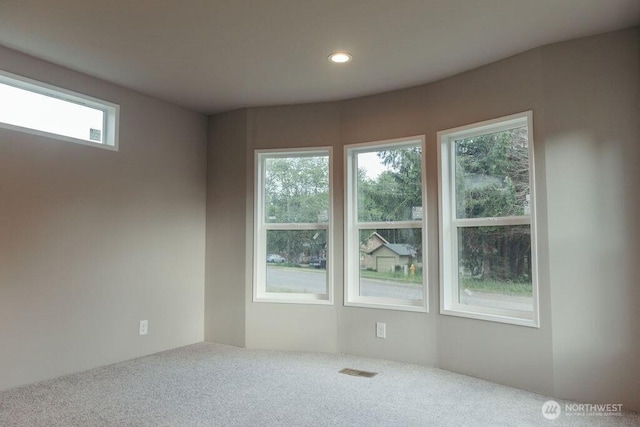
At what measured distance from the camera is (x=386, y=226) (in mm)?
3949

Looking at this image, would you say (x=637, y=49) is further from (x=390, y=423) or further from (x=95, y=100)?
(x=95, y=100)

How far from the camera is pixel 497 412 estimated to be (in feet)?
8.75

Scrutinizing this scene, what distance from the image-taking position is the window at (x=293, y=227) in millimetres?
4215

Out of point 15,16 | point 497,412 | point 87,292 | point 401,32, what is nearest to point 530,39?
point 401,32

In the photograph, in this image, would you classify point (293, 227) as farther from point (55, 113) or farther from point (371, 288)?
point (55, 113)

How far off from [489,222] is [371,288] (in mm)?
1244

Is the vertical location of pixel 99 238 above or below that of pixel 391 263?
above

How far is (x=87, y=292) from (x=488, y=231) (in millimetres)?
3262

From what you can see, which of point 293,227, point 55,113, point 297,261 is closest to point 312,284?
point 297,261

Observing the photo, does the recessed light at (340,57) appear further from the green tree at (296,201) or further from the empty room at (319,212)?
the green tree at (296,201)

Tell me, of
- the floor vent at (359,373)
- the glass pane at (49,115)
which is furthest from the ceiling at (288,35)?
the floor vent at (359,373)

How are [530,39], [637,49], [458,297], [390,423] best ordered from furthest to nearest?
1. [458,297]
2. [530,39]
3. [637,49]
4. [390,423]

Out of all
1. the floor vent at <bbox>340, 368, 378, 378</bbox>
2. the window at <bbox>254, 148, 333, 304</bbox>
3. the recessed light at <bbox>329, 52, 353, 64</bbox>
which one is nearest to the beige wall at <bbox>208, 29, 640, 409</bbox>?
the floor vent at <bbox>340, 368, 378, 378</bbox>

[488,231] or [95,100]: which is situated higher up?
[95,100]
